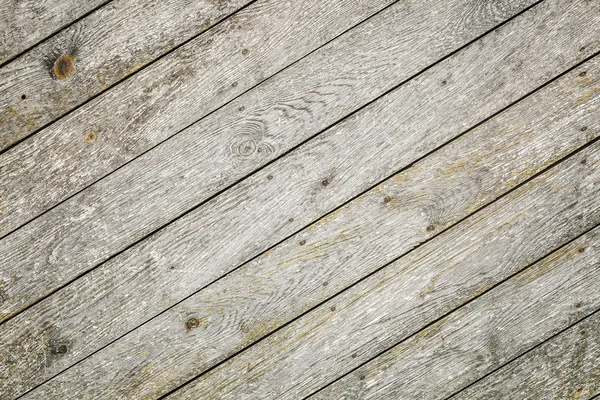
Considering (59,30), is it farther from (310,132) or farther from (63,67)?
(310,132)

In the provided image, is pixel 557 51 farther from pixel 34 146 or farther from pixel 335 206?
pixel 34 146

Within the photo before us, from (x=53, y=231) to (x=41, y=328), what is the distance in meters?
0.34

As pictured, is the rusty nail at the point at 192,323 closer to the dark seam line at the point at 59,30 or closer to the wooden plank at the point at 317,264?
the wooden plank at the point at 317,264

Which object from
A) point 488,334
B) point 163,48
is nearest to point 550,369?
point 488,334

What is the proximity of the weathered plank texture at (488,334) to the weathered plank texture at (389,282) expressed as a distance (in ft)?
0.11

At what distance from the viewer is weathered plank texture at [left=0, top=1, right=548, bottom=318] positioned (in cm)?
145

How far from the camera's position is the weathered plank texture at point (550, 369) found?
1.50 meters

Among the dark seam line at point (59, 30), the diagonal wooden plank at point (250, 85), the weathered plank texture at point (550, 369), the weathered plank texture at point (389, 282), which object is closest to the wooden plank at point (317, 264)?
the weathered plank texture at point (389, 282)

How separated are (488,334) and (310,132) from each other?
0.94 meters

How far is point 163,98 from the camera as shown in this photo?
1458 millimetres

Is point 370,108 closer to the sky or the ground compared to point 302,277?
closer to the sky

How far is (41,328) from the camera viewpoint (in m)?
1.47

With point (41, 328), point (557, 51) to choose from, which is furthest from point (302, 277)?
point (557, 51)

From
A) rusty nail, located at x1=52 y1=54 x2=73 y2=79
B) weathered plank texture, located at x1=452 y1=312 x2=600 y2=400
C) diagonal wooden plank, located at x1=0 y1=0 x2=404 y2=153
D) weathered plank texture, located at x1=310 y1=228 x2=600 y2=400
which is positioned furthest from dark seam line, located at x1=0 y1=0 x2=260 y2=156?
weathered plank texture, located at x1=452 y1=312 x2=600 y2=400
